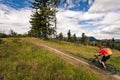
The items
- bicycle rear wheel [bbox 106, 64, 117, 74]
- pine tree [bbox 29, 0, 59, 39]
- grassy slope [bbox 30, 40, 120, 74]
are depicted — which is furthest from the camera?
pine tree [bbox 29, 0, 59, 39]

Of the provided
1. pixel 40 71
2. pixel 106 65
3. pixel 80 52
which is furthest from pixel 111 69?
pixel 80 52

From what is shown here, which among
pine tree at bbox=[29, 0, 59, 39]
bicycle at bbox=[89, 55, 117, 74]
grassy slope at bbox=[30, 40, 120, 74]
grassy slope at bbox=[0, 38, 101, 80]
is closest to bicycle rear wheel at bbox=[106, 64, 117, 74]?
bicycle at bbox=[89, 55, 117, 74]

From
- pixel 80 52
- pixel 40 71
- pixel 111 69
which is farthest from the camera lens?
pixel 80 52

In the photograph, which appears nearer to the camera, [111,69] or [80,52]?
[111,69]

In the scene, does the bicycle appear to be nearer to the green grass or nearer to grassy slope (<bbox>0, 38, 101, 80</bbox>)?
grassy slope (<bbox>0, 38, 101, 80</bbox>)

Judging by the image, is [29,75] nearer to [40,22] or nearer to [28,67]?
[28,67]

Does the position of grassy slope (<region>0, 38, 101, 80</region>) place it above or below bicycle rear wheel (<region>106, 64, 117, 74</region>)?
above

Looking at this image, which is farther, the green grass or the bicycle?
the green grass

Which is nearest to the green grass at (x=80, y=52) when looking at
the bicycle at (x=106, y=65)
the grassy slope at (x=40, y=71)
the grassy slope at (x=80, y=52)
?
the grassy slope at (x=80, y=52)

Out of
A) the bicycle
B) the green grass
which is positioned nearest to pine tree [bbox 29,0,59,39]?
the green grass

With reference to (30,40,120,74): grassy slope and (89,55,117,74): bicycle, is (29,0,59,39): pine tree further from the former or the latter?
(89,55,117,74): bicycle

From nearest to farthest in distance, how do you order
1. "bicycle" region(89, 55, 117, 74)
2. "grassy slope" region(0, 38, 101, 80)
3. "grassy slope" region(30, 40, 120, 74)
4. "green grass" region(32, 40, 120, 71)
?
"grassy slope" region(0, 38, 101, 80) < "bicycle" region(89, 55, 117, 74) < "green grass" region(32, 40, 120, 71) < "grassy slope" region(30, 40, 120, 74)

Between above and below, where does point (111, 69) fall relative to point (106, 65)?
below

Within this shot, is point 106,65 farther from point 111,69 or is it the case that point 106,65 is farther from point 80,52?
point 80,52
